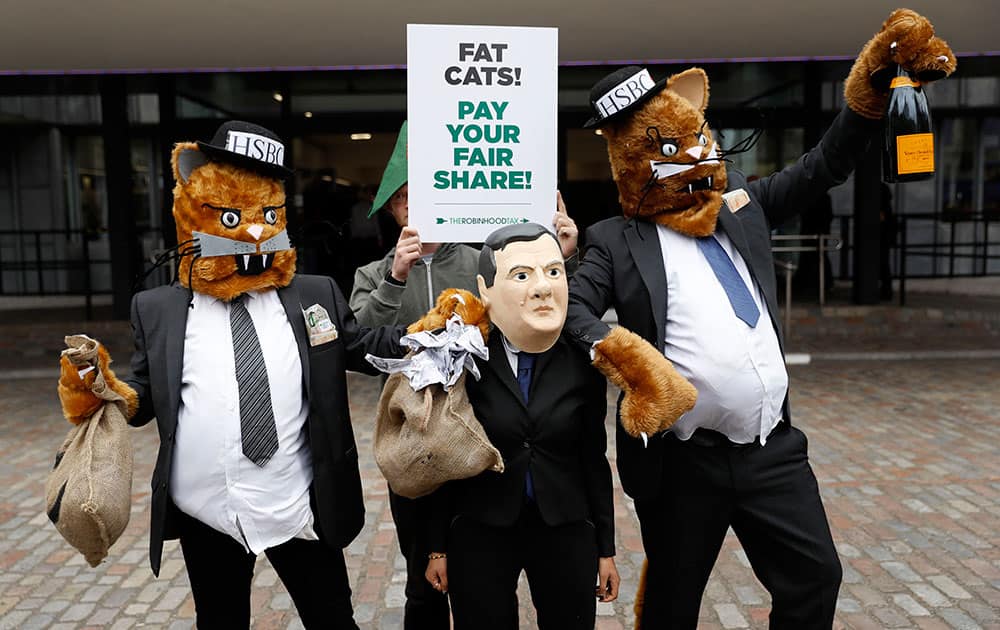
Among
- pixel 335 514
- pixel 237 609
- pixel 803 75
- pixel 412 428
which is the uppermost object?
pixel 803 75

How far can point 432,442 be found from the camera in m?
2.26

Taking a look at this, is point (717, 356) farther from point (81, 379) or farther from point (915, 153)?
point (81, 379)

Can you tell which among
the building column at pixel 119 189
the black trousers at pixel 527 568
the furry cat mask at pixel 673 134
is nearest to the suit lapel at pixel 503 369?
the black trousers at pixel 527 568

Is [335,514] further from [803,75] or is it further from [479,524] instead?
[803,75]

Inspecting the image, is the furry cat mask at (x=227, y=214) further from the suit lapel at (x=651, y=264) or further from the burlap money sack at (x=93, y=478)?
the suit lapel at (x=651, y=264)

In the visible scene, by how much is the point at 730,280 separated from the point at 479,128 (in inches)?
36.1

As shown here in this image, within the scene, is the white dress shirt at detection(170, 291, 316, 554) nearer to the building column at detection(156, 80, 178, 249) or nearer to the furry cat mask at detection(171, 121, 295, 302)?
→ the furry cat mask at detection(171, 121, 295, 302)

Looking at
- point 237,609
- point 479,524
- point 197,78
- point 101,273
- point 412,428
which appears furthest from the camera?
point 101,273

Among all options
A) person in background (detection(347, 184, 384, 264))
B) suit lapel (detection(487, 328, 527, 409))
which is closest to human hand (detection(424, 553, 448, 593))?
suit lapel (detection(487, 328, 527, 409))

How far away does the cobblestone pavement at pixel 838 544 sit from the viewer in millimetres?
3732

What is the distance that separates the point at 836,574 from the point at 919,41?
159 centimetres

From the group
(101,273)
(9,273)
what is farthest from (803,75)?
(9,273)

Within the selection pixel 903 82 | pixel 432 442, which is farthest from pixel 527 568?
pixel 903 82

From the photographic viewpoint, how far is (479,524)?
8.11ft
